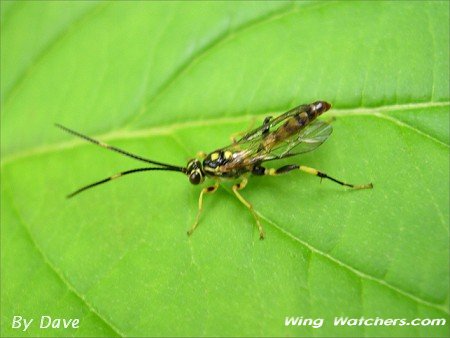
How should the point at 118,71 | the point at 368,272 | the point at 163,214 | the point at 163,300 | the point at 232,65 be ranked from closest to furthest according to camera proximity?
the point at 368,272
the point at 163,300
the point at 163,214
the point at 232,65
the point at 118,71

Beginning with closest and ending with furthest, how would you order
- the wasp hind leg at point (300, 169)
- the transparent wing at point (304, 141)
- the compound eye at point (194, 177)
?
the wasp hind leg at point (300, 169), the transparent wing at point (304, 141), the compound eye at point (194, 177)

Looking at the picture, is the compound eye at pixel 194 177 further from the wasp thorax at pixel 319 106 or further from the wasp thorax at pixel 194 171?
the wasp thorax at pixel 319 106

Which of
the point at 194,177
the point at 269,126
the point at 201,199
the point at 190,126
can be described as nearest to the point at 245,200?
the point at 201,199

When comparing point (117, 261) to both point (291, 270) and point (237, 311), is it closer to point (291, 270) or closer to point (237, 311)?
point (237, 311)

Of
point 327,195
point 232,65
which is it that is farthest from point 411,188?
point 232,65

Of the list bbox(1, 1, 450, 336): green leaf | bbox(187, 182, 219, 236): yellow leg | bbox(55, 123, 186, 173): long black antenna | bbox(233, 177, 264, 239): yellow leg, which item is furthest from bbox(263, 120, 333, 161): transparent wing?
bbox(55, 123, 186, 173): long black antenna

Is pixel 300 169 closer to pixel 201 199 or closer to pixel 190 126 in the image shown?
pixel 201 199

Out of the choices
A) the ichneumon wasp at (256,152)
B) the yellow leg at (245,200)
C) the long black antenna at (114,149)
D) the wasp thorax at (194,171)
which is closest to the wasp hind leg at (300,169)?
the ichneumon wasp at (256,152)
